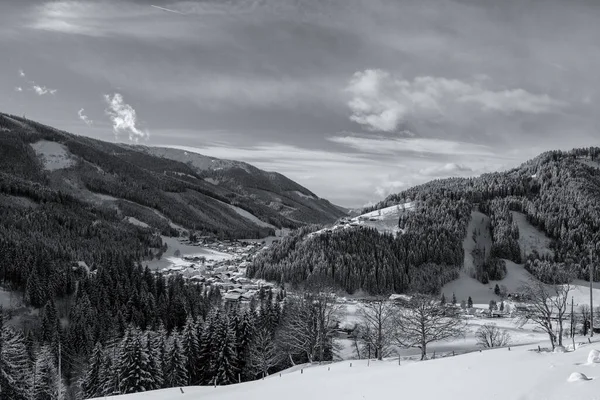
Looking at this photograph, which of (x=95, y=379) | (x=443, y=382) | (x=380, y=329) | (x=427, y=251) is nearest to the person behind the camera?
(x=443, y=382)

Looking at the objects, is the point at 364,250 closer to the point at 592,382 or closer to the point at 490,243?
the point at 490,243

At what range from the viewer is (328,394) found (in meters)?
27.2

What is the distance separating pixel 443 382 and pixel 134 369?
1604 inches

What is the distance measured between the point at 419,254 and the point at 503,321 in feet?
164

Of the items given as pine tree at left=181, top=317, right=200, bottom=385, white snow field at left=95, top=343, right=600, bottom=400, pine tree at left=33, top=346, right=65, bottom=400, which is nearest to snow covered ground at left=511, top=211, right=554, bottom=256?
pine tree at left=181, top=317, right=200, bottom=385

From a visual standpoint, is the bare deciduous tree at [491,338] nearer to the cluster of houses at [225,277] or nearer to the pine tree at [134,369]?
the pine tree at [134,369]

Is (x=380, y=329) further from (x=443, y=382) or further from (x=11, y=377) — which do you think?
(x=11, y=377)

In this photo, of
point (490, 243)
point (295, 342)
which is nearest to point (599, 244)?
point (490, 243)

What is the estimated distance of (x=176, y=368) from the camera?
57.7 metres

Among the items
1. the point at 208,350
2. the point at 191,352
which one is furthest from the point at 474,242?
the point at 191,352

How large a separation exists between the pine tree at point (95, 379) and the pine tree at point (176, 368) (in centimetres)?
849

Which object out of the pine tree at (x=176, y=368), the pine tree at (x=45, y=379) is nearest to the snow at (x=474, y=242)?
the pine tree at (x=176, y=368)

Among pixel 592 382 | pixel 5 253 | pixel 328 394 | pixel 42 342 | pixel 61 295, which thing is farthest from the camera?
pixel 5 253

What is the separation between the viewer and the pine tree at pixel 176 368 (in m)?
57.0
